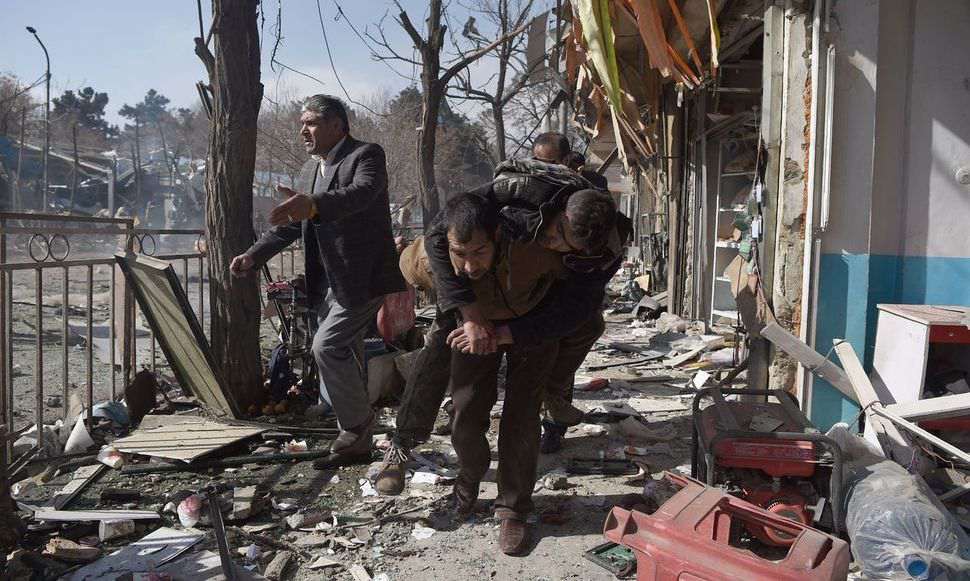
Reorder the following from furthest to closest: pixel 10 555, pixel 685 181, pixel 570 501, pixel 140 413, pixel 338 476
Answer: pixel 685 181, pixel 140 413, pixel 338 476, pixel 570 501, pixel 10 555

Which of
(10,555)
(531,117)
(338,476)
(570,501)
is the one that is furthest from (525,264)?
(531,117)

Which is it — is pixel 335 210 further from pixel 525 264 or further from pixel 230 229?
pixel 230 229

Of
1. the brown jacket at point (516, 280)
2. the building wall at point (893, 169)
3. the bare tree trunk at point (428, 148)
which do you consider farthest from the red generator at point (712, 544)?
the bare tree trunk at point (428, 148)

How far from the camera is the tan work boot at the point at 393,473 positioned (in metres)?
3.51

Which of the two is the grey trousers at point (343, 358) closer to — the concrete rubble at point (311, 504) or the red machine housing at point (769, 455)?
the concrete rubble at point (311, 504)

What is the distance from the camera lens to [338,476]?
153 inches

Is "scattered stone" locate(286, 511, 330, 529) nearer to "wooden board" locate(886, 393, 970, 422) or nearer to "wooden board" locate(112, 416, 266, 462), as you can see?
"wooden board" locate(112, 416, 266, 462)

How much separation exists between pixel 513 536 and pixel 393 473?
787 millimetres

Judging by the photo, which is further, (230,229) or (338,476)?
(230,229)

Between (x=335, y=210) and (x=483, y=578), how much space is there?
6.22 feet

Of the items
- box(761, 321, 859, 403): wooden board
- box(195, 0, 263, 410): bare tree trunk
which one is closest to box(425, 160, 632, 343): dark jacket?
box(761, 321, 859, 403): wooden board

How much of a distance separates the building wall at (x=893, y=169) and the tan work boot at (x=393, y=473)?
7.76 feet

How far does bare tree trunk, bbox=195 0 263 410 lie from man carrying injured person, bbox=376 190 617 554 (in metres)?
1.95

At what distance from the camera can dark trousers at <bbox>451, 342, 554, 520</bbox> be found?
121 inches
